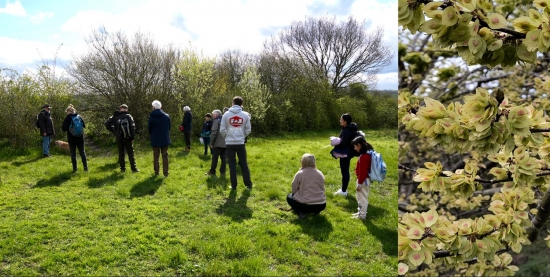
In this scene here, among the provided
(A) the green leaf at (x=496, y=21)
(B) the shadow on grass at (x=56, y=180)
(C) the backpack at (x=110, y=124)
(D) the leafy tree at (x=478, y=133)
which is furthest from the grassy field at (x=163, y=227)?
(A) the green leaf at (x=496, y=21)

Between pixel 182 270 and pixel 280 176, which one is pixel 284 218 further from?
pixel 182 270

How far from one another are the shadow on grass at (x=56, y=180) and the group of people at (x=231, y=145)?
73 mm

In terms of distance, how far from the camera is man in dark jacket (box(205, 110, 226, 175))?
9.30 feet

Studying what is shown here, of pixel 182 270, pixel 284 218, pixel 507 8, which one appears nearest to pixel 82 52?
pixel 182 270

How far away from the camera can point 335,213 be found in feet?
7.61

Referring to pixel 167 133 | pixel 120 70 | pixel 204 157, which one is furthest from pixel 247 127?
pixel 120 70

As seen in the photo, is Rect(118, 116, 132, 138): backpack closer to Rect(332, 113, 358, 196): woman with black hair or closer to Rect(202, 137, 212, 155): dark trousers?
Rect(202, 137, 212, 155): dark trousers

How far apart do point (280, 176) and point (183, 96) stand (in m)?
0.85

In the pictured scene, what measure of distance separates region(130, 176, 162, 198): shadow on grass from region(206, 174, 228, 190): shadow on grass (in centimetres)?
35

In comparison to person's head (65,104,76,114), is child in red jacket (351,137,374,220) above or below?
below

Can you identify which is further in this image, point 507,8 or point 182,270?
point 507,8

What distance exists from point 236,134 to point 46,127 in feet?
3.82

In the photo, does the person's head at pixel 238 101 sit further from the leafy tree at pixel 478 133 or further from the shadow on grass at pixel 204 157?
the leafy tree at pixel 478 133

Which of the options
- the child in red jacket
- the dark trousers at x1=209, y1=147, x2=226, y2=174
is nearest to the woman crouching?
the child in red jacket
